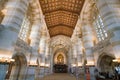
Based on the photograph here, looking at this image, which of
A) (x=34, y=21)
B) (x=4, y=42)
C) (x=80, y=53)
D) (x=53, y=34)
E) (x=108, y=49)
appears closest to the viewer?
(x=4, y=42)

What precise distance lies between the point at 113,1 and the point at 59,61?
3328 centimetres

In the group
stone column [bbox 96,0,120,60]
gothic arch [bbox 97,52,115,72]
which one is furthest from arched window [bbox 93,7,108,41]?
stone column [bbox 96,0,120,60]

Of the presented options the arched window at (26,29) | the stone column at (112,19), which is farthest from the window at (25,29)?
the stone column at (112,19)

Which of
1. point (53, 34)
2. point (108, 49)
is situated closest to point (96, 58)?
point (108, 49)

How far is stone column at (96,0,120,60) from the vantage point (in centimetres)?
771

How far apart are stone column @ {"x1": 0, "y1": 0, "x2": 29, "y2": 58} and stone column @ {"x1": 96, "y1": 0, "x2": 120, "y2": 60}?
8.36 m

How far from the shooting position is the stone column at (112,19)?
7707 mm

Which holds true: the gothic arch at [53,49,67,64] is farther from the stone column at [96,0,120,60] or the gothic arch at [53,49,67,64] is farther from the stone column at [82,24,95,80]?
the stone column at [96,0,120,60]

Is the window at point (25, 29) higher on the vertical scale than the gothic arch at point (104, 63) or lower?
higher

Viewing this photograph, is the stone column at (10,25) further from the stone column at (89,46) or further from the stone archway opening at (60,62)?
the stone archway opening at (60,62)

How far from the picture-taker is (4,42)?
7582 mm

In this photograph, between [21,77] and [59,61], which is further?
[59,61]

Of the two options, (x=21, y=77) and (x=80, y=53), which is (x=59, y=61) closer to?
(x=80, y=53)

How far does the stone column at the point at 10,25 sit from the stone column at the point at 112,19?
8.36 metres
